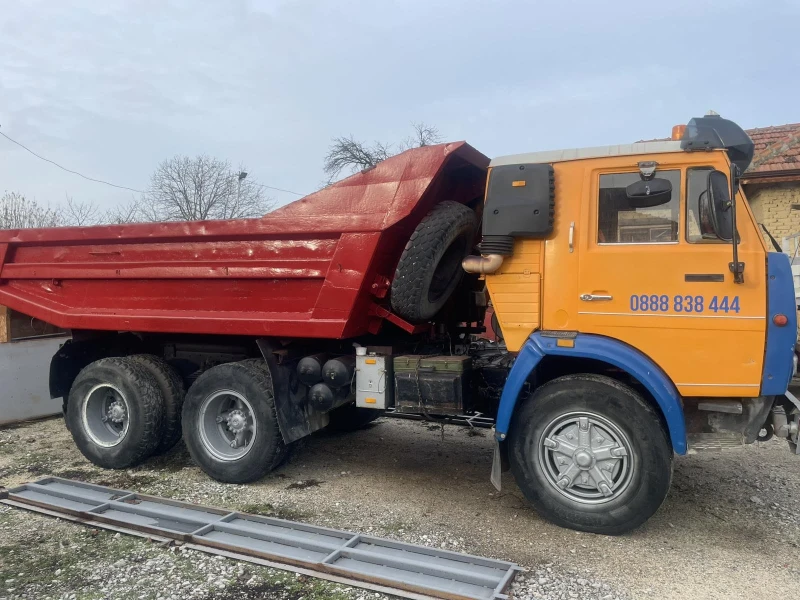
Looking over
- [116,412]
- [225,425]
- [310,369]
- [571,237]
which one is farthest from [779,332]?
[116,412]

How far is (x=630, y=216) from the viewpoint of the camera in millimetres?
4211

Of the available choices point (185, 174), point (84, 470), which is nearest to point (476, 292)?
point (84, 470)

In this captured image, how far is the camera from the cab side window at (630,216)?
13.4ft

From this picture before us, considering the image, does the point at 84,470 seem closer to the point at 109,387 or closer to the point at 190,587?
the point at 109,387

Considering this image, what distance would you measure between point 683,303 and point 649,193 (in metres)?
0.75

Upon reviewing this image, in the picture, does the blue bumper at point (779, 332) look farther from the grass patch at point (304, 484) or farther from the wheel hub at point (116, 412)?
the wheel hub at point (116, 412)

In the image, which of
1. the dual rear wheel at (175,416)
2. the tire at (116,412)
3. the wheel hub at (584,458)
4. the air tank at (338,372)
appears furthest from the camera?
the tire at (116,412)

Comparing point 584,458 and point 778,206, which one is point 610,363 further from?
point 778,206

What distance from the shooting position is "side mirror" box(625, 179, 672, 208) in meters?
4.08

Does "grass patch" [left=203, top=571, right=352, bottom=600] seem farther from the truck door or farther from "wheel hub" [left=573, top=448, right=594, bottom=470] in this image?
the truck door

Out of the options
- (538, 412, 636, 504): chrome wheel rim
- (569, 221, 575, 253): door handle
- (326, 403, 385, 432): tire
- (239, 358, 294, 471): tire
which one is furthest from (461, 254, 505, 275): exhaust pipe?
(326, 403, 385, 432): tire

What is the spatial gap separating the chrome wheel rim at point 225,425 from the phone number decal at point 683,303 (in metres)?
3.39

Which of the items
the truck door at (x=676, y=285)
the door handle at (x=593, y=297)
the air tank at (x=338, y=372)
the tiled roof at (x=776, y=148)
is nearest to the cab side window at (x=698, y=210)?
the truck door at (x=676, y=285)

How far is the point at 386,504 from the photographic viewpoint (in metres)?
4.97
